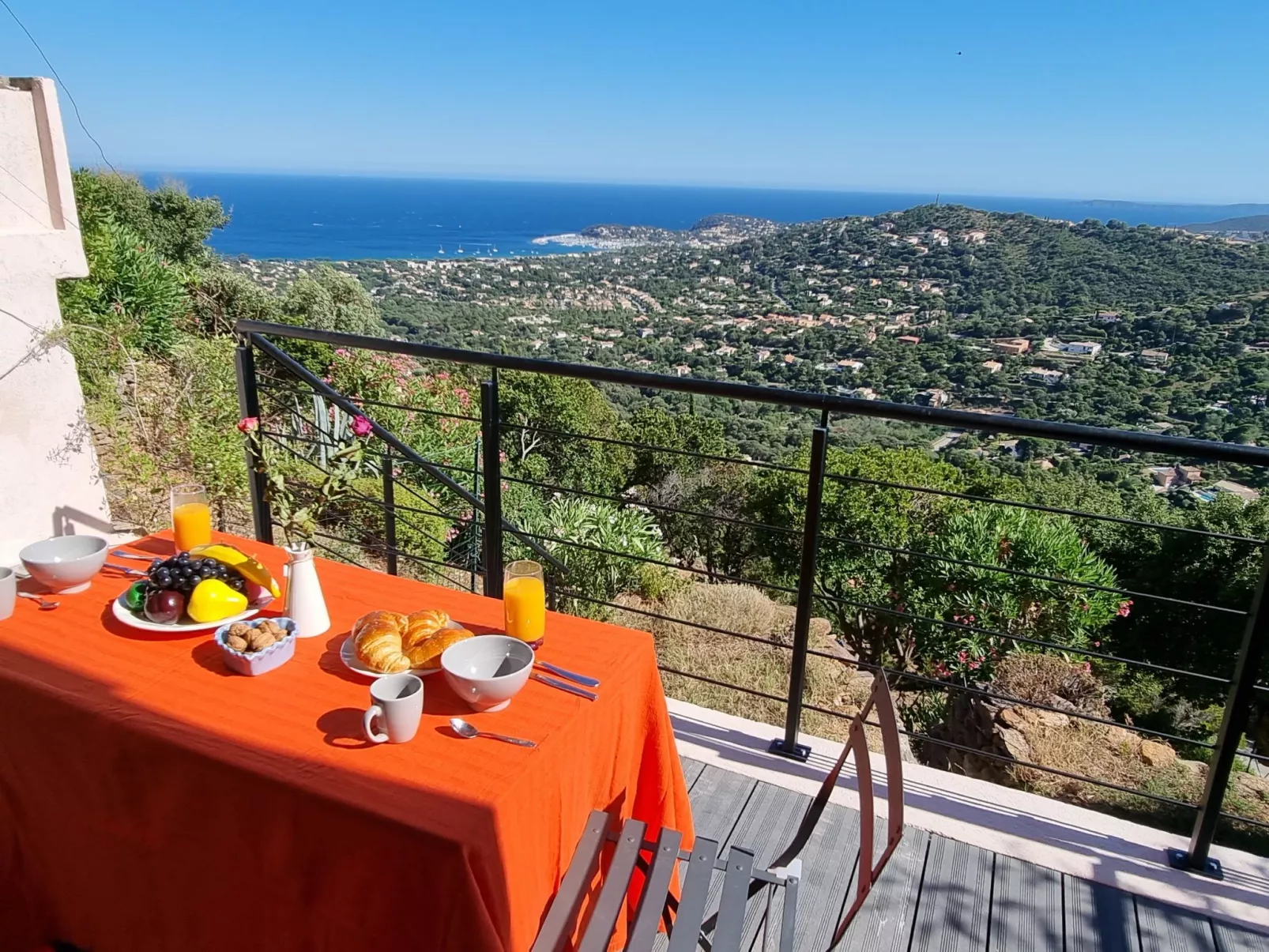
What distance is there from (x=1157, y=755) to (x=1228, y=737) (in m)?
2.39

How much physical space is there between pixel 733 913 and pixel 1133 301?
1999cm

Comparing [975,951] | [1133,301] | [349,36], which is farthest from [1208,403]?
[349,36]

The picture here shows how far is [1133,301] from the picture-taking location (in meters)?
17.4

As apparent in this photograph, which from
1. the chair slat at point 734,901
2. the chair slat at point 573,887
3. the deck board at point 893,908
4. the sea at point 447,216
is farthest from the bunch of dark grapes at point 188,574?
the sea at point 447,216

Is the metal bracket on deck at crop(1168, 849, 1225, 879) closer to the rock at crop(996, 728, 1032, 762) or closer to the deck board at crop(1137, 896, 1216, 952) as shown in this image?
the deck board at crop(1137, 896, 1216, 952)

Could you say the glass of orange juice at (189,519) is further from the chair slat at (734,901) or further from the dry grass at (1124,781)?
the dry grass at (1124,781)

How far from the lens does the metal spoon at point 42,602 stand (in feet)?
5.22

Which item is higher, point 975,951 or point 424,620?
point 424,620

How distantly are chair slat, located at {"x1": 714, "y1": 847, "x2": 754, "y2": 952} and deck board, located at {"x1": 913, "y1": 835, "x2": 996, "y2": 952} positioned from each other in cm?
66

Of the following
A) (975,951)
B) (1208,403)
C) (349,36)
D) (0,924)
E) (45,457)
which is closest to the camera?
(0,924)

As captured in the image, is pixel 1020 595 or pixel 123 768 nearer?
pixel 123 768

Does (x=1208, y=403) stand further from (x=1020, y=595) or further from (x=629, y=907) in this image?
(x=629, y=907)

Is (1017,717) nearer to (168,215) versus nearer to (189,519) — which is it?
(189,519)

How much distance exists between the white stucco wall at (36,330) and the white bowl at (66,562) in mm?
759
